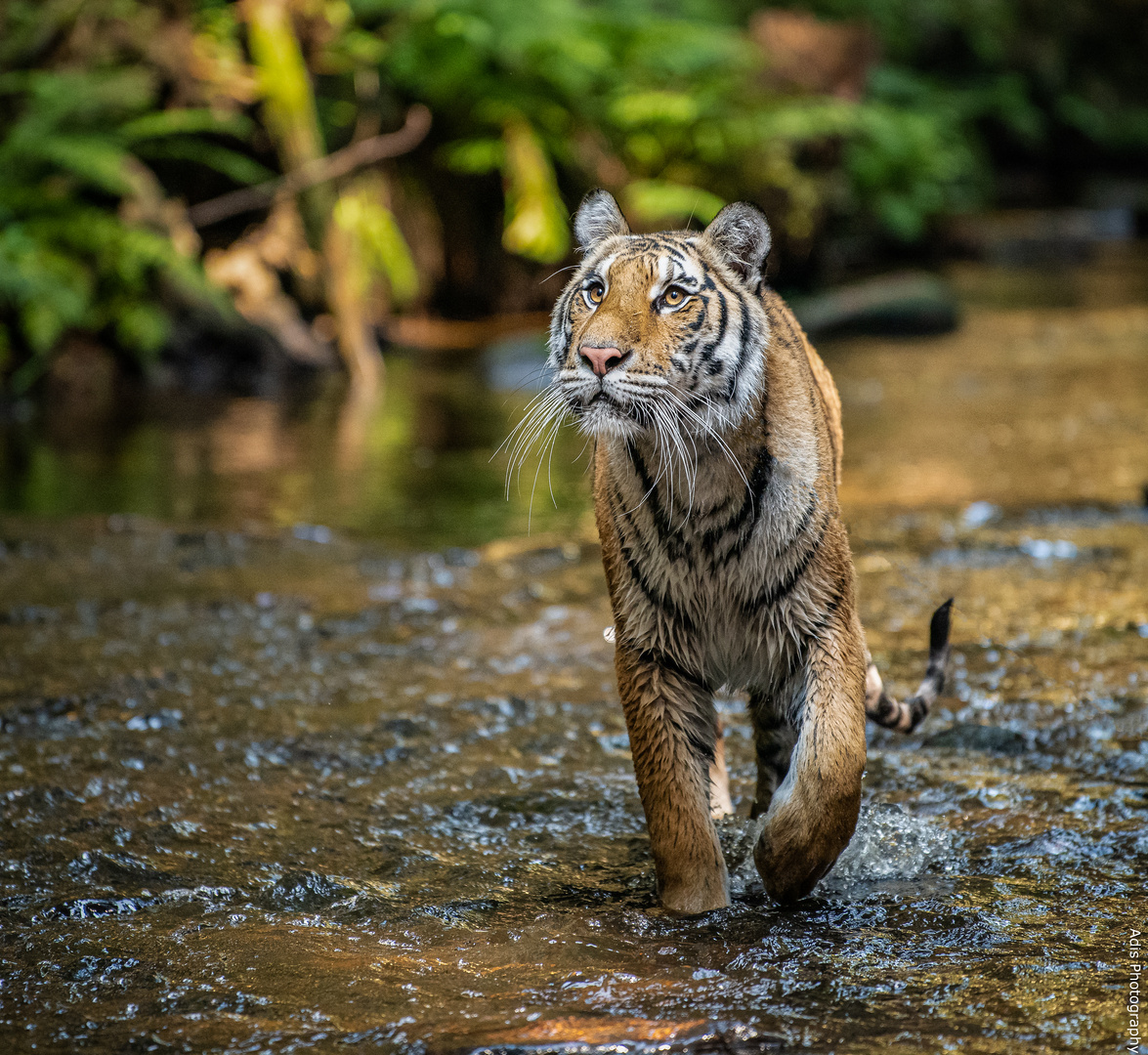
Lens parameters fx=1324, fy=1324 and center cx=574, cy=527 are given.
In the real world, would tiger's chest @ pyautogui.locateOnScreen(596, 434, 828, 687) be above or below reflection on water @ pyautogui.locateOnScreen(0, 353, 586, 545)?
above

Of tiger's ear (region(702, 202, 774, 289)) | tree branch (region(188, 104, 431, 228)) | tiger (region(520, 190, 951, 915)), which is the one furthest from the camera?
Answer: tree branch (region(188, 104, 431, 228))

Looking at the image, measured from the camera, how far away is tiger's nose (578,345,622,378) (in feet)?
9.50

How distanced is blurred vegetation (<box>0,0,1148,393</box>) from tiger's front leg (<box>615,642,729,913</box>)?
27.8 ft

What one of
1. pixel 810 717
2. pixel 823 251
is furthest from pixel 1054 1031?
pixel 823 251

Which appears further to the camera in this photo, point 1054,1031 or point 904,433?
point 904,433

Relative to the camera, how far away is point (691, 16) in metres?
18.5

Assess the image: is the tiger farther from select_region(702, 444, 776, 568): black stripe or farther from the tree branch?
the tree branch

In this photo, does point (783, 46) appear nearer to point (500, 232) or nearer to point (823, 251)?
point (823, 251)

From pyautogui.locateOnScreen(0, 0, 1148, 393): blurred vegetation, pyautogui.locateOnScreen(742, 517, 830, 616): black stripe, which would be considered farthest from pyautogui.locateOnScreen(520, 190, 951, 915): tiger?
pyautogui.locateOnScreen(0, 0, 1148, 393): blurred vegetation

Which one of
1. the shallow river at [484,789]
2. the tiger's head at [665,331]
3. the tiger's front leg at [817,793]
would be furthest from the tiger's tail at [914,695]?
the tiger's head at [665,331]

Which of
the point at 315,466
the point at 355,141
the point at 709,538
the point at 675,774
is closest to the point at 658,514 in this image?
the point at 709,538

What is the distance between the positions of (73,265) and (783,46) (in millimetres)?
→ 10275

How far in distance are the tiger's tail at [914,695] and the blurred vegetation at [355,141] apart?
27.8 ft

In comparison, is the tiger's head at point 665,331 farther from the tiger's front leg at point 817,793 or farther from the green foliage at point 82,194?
the green foliage at point 82,194
